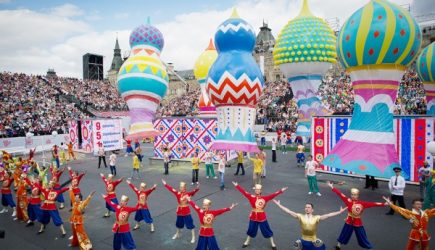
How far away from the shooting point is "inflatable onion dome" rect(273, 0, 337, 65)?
16.5 meters

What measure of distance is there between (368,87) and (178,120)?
993 cm

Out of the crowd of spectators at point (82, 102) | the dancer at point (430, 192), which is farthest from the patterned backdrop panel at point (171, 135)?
the dancer at point (430, 192)

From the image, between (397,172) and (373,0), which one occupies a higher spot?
(373,0)

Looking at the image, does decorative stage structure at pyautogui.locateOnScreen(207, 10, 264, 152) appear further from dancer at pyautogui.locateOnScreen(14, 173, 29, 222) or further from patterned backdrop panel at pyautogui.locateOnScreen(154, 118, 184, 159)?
dancer at pyautogui.locateOnScreen(14, 173, 29, 222)

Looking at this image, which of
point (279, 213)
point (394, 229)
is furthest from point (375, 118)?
point (279, 213)

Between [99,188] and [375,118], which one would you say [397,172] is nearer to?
[375,118]

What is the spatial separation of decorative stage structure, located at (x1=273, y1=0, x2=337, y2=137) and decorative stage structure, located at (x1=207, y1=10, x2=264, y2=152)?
510 cm

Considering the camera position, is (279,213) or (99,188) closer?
(279,213)

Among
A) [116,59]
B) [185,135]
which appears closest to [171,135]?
[185,135]

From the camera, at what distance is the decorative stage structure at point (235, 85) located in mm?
11914

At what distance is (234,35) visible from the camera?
1211 cm

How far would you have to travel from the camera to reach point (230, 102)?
1223cm

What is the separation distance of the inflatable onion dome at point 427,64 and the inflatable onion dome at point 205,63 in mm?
10543

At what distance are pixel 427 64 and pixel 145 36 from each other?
1358cm
